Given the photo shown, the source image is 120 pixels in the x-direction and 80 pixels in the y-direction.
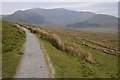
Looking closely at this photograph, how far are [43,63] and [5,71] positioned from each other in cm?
360

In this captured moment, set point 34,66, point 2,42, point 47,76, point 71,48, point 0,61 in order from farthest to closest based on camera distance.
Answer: point 2,42, point 71,48, point 0,61, point 34,66, point 47,76

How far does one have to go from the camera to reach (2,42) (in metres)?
37.8

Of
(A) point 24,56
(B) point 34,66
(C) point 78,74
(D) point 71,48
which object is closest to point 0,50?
(A) point 24,56

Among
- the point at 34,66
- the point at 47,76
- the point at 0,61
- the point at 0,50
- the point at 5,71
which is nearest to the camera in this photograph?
the point at 47,76

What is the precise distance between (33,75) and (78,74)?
4186 mm

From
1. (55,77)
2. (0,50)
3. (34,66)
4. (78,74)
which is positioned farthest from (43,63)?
(0,50)

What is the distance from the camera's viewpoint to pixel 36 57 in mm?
26203

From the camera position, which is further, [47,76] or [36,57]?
[36,57]

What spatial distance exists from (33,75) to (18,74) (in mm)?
1032

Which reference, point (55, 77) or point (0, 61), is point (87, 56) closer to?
point (0, 61)

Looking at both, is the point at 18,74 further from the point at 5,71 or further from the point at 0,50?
the point at 0,50

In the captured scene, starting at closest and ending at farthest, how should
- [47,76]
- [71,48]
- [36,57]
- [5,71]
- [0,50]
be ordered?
1. [47,76]
2. [5,71]
3. [36,57]
4. [0,50]
5. [71,48]

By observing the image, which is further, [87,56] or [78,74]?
[87,56]

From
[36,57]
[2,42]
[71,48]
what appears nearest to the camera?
[36,57]
